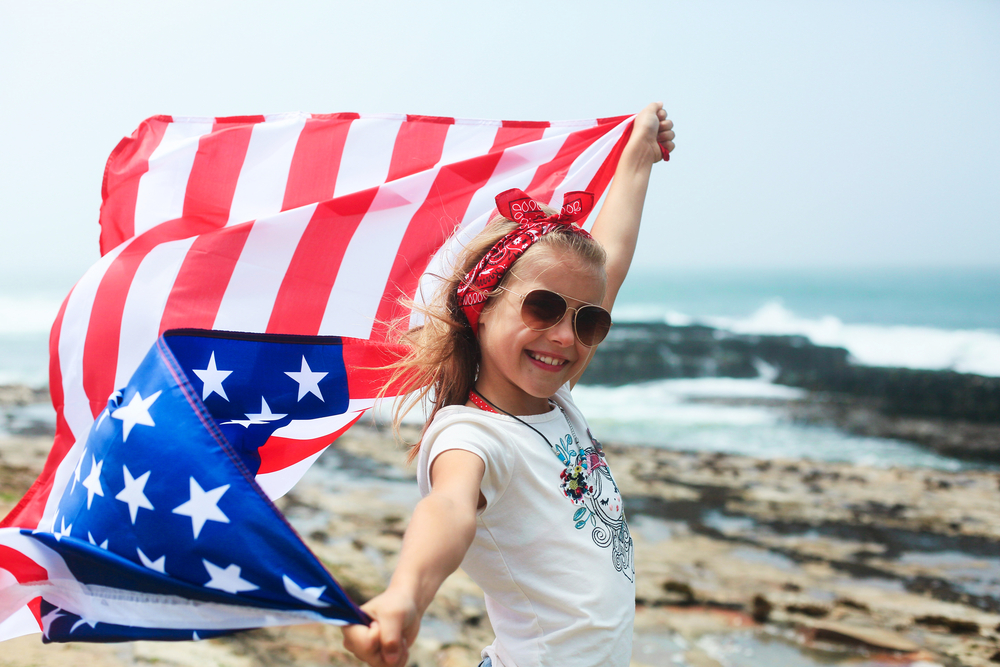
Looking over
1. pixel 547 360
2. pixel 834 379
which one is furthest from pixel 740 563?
pixel 834 379

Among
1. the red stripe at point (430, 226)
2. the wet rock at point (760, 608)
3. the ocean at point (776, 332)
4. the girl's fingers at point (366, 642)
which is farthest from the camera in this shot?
the ocean at point (776, 332)

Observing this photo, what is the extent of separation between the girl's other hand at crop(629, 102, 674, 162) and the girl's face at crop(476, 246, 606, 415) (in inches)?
42.8

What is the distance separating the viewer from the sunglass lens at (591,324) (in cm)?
164

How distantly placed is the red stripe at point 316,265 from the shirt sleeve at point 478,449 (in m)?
1.19

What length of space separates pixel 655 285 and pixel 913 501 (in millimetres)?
41223

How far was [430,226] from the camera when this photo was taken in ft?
8.86

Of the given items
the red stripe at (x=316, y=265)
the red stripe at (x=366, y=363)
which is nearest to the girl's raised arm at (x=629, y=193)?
the red stripe at (x=366, y=363)

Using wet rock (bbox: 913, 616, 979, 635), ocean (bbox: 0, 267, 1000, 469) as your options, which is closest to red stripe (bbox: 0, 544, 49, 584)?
wet rock (bbox: 913, 616, 979, 635)

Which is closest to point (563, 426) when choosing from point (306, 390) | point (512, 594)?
point (512, 594)

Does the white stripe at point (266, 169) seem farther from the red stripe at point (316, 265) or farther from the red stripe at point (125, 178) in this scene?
the red stripe at point (125, 178)

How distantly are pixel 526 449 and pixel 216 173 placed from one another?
190 centimetres

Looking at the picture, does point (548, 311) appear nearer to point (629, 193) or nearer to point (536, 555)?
point (536, 555)

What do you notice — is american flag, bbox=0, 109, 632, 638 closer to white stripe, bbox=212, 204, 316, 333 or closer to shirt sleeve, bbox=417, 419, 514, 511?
white stripe, bbox=212, 204, 316, 333

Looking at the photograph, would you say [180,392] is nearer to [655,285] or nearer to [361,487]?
[361,487]
